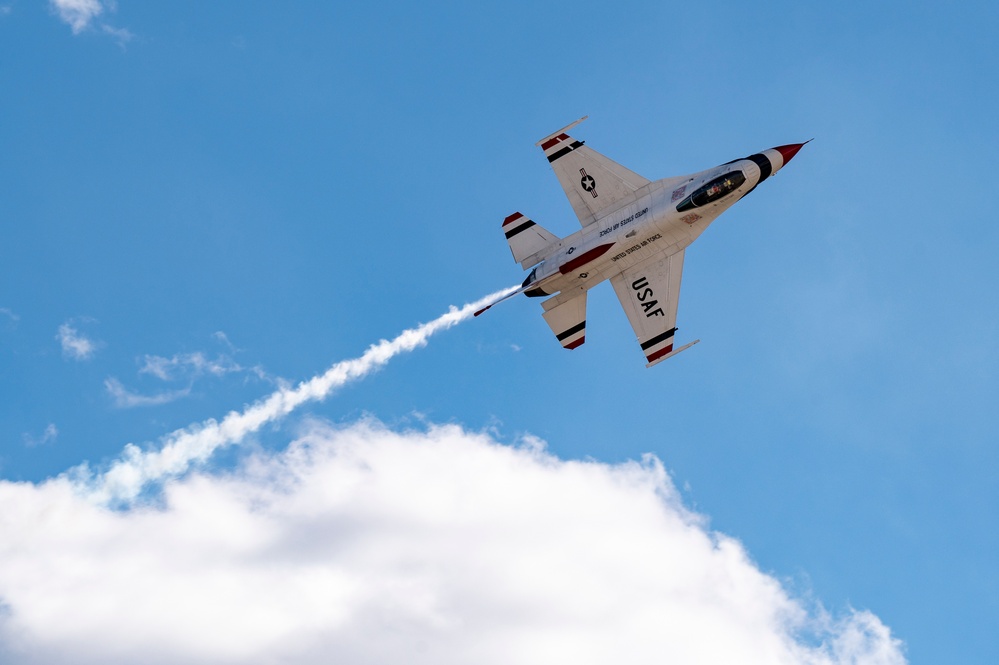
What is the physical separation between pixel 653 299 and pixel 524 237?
32.2 ft

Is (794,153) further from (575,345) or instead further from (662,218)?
(575,345)

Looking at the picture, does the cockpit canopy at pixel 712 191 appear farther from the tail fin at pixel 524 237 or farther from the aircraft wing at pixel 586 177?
the tail fin at pixel 524 237

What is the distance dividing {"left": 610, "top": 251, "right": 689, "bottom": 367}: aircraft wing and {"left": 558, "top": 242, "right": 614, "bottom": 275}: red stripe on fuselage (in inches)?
136

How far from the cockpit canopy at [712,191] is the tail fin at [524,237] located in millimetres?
9267

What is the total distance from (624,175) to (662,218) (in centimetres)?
504

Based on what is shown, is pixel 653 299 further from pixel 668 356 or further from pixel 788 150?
pixel 788 150

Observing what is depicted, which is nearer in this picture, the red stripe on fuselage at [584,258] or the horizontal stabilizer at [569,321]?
the red stripe on fuselage at [584,258]

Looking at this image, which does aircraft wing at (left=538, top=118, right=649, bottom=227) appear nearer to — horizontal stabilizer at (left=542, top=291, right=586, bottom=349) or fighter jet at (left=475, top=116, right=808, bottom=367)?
fighter jet at (left=475, top=116, right=808, bottom=367)

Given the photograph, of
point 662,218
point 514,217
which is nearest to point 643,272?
point 662,218

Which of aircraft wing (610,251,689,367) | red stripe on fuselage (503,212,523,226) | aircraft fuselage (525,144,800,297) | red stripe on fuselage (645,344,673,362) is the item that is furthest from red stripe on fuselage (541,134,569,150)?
red stripe on fuselage (645,344,673,362)

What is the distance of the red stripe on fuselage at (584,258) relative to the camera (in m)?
77.9

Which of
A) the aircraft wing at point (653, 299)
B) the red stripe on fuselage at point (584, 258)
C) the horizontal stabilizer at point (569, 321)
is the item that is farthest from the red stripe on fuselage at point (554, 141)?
the horizontal stabilizer at point (569, 321)

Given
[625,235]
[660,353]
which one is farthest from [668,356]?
[625,235]

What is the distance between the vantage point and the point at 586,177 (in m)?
81.4
